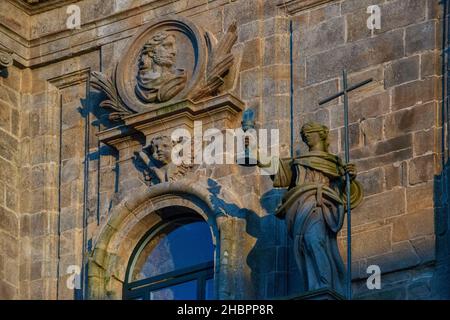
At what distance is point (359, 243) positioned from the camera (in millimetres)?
33375

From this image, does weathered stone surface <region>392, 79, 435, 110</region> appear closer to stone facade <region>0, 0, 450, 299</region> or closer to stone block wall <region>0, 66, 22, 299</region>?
stone facade <region>0, 0, 450, 299</region>

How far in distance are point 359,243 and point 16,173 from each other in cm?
540

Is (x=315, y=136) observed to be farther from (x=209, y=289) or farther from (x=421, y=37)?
(x=209, y=289)

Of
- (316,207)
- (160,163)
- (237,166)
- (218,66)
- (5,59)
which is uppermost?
(5,59)

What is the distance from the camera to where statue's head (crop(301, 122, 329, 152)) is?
33.3 m

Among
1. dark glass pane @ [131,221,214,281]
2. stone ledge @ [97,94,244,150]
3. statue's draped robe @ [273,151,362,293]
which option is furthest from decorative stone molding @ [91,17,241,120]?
statue's draped robe @ [273,151,362,293]

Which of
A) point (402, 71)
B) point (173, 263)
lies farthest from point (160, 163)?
point (402, 71)

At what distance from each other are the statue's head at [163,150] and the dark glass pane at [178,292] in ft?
5.01

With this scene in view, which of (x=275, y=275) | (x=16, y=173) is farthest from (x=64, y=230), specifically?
(x=275, y=275)

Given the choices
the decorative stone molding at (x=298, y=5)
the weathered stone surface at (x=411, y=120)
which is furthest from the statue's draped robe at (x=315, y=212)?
the decorative stone molding at (x=298, y=5)

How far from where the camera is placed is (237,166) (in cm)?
3462

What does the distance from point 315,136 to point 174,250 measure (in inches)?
115

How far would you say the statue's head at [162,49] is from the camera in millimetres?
35781

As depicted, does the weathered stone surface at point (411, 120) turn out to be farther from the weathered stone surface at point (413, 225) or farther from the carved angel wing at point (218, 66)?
the carved angel wing at point (218, 66)
